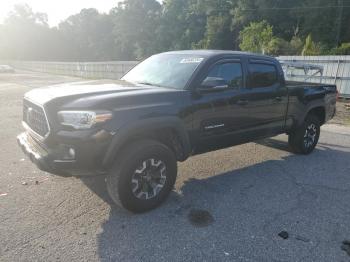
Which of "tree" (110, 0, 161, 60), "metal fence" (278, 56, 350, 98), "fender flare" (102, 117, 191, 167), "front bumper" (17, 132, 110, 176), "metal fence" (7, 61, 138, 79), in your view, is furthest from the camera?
"tree" (110, 0, 161, 60)

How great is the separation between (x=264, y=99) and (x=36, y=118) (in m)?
3.44

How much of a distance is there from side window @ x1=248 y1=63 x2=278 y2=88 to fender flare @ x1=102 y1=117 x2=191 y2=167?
5.42 ft

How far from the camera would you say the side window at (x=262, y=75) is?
521 cm

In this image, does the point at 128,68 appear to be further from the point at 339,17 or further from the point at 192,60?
the point at 339,17

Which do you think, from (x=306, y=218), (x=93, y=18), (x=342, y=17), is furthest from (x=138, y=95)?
(x=93, y=18)

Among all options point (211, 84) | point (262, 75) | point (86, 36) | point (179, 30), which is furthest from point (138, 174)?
point (86, 36)

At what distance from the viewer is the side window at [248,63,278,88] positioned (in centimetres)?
521

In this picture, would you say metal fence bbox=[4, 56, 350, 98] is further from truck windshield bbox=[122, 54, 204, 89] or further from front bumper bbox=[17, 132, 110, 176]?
front bumper bbox=[17, 132, 110, 176]

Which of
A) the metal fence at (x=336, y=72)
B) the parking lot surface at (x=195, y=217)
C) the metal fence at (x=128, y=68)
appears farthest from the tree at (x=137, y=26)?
the parking lot surface at (x=195, y=217)

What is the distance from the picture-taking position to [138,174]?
3.87m

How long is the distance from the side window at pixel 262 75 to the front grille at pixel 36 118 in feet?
10.1

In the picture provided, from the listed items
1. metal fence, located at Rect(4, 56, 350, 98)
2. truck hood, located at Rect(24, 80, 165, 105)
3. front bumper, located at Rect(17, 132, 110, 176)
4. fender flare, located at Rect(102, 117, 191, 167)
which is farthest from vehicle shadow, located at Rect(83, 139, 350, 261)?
metal fence, located at Rect(4, 56, 350, 98)

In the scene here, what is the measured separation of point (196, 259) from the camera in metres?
3.12

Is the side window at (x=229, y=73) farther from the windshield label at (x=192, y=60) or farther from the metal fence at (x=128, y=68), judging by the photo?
the metal fence at (x=128, y=68)
